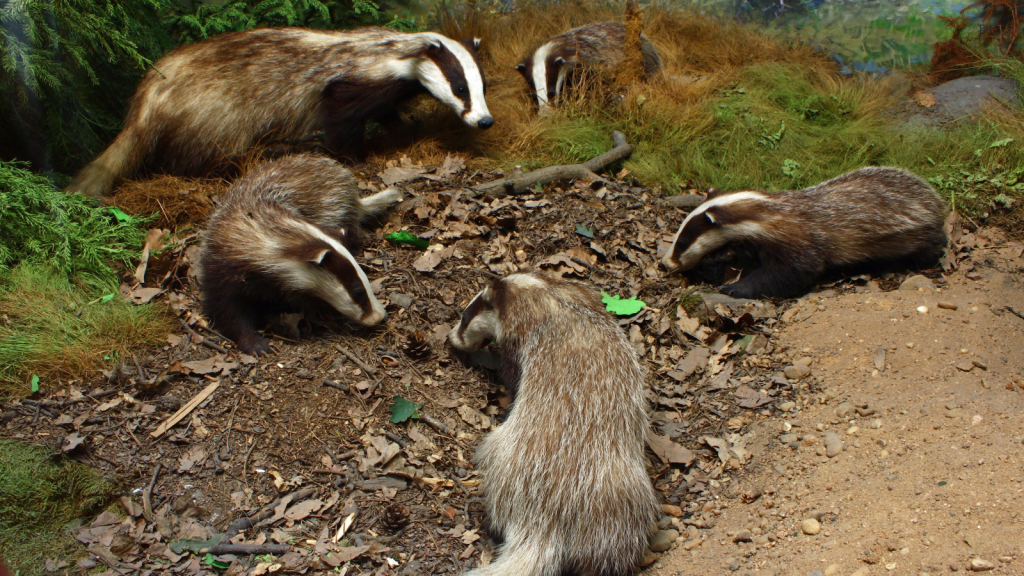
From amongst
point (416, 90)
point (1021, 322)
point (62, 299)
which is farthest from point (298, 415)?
point (1021, 322)

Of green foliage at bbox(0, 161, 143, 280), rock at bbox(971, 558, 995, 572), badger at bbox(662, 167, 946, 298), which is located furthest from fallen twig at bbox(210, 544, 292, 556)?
badger at bbox(662, 167, 946, 298)

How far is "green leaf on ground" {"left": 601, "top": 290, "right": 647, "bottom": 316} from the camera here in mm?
5102

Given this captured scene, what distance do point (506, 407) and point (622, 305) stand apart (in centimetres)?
133

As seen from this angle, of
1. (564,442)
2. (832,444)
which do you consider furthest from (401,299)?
(832,444)

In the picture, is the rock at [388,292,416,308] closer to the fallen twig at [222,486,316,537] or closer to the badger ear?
the badger ear

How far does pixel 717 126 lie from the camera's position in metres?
7.23

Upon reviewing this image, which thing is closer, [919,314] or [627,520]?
[627,520]

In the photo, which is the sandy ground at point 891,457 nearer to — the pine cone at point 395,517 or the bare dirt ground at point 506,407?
the bare dirt ground at point 506,407

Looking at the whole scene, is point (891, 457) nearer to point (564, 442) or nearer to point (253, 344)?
point (564, 442)

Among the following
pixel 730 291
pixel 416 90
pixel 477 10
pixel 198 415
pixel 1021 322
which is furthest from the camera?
pixel 477 10

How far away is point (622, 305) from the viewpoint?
5.16 metres

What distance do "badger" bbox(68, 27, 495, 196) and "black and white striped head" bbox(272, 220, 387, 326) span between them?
6.84 ft

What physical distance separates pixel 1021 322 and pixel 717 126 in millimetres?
3617

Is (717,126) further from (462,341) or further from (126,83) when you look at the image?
(126,83)
